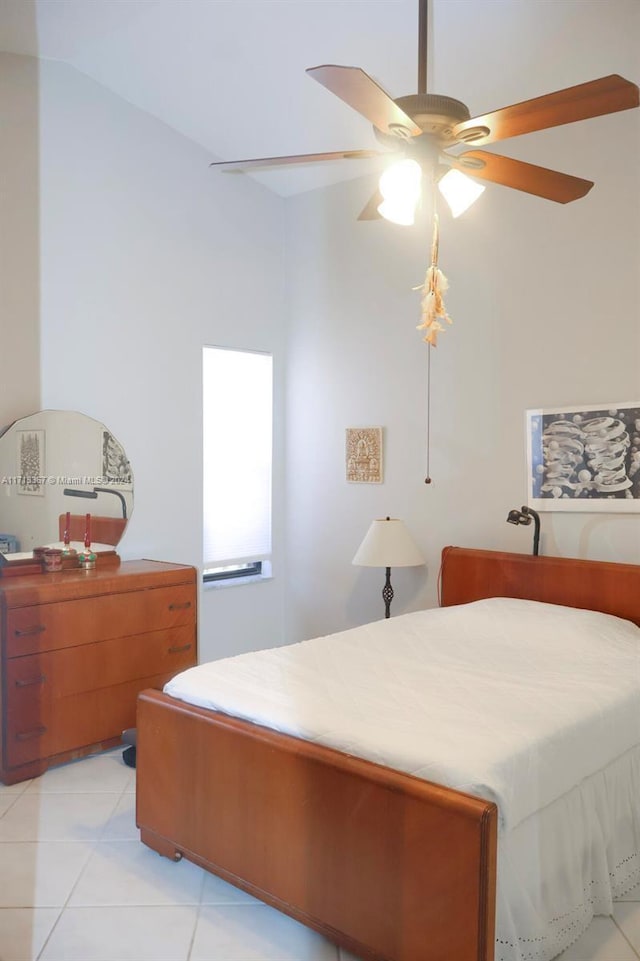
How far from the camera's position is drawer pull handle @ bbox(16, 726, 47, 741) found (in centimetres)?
303

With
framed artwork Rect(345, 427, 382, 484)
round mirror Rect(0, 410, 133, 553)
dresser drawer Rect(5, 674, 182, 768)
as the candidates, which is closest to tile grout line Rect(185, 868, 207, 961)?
dresser drawer Rect(5, 674, 182, 768)

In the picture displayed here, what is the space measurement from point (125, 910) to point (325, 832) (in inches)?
27.9

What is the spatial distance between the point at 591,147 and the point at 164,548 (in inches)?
113

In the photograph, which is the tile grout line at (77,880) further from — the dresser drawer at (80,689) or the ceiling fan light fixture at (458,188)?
the ceiling fan light fixture at (458,188)

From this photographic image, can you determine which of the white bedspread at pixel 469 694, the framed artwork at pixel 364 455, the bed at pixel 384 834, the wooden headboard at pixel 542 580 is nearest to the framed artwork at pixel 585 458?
the wooden headboard at pixel 542 580

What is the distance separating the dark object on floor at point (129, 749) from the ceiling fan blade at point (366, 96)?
8.03 ft

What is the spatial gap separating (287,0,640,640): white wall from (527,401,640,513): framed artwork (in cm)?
7

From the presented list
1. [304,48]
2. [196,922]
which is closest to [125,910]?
[196,922]

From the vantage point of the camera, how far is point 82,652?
324cm

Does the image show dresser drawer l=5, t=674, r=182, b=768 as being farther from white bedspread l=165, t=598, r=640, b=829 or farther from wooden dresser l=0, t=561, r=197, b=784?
white bedspread l=165, t=598, r=640, b=829

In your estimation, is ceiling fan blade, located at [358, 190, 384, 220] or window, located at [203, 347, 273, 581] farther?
window, located at [203, 347, 273, 581]

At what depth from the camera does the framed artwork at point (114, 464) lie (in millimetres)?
3822

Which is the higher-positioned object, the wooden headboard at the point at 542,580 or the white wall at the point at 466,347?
the white wall at the point at 466,347

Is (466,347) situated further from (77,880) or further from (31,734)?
(77,880)
